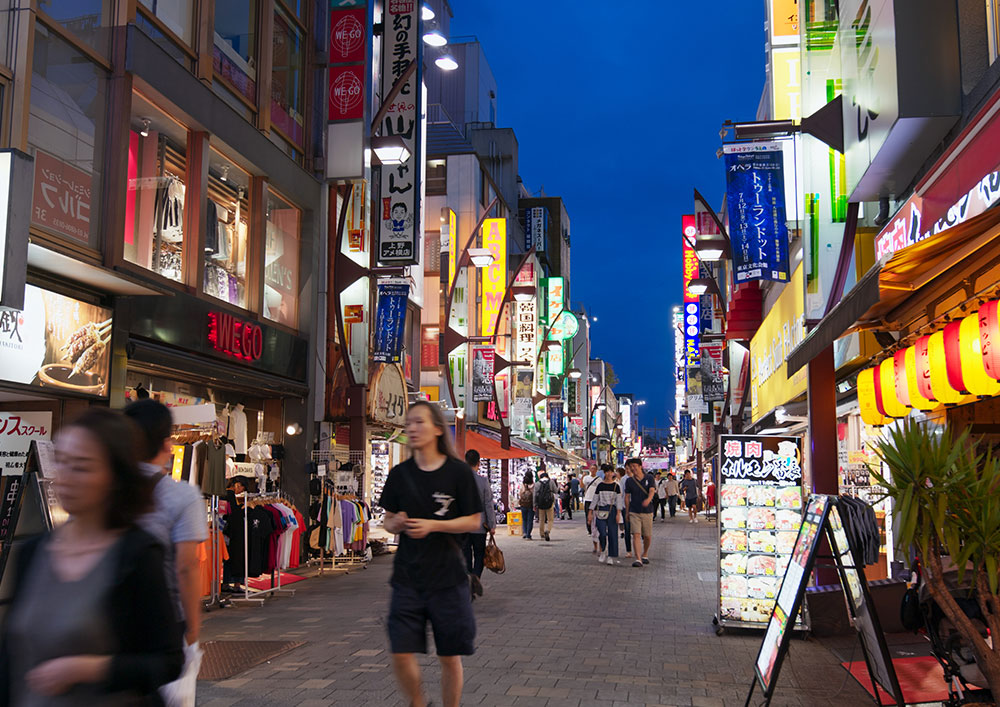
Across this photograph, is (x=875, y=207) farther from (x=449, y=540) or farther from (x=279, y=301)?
(x=279, y=301)

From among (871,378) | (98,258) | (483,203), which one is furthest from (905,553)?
(483,203)

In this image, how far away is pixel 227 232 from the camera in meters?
15.5

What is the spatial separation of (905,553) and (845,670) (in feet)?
8.24

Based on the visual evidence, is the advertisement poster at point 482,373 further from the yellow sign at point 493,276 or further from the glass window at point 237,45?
the glass window at point 237,45

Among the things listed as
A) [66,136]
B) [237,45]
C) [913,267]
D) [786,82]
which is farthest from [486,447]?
[913,267]

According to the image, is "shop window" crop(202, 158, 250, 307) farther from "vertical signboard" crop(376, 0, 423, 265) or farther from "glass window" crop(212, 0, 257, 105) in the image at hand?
"vertical signboard" crop(376, 0, 423, 265)

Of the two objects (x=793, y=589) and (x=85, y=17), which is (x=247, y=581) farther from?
(x=793, y=589)

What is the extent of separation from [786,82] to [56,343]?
41.6ft

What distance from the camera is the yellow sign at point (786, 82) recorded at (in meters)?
16.1

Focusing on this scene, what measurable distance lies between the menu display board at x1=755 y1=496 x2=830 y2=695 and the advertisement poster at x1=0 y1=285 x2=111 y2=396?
799cm

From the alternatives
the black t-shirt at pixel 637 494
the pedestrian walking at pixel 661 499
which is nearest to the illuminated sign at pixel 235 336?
the black t-shirt at pixel 637 494

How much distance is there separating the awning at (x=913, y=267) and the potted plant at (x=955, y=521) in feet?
4.32

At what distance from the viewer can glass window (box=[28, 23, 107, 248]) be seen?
10.3 meters

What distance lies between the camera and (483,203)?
37812 millimetres
